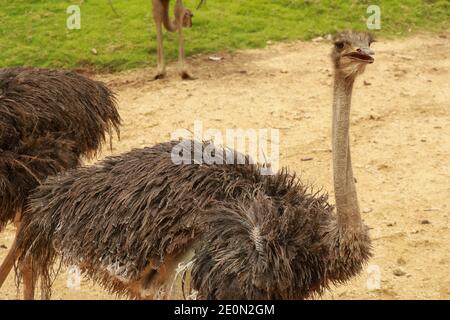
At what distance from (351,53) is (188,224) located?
3.01 ft

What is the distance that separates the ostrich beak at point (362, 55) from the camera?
9.50 feet

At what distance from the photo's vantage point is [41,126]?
365 centimetres

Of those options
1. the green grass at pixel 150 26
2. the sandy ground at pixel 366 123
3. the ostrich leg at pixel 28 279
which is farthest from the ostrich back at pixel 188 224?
the green grass at pixel 150 26

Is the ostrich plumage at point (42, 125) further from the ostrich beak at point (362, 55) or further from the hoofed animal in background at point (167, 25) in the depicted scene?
the hoofed animal in background at point (167, 25)

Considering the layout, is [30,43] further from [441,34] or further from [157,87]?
[441,34]

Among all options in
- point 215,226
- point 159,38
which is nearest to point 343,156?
point 215,226

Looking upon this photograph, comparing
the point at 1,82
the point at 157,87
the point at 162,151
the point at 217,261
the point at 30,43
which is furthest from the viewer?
the point at 30,43

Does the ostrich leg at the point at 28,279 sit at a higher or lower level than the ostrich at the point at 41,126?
lower

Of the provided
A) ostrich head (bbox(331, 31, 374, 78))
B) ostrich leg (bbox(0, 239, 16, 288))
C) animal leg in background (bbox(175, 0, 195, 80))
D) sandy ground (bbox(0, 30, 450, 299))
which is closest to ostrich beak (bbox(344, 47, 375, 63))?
ostrich head (bbox(331, 31, 374, 78))

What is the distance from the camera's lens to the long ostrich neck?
9.83ft

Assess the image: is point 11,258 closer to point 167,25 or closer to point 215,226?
point 215,226
